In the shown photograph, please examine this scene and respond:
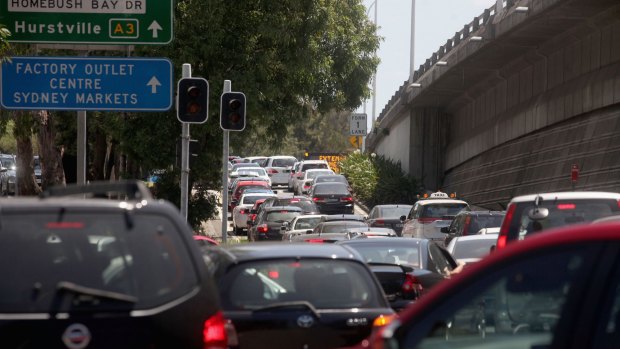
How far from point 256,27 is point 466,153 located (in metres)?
24.4

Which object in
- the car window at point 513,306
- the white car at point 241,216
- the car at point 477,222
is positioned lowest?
the white car at point 241,216

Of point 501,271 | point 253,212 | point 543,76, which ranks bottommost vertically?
point 253,212

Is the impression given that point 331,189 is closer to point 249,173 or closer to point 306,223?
point 249,173

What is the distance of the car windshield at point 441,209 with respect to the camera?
30250 mm

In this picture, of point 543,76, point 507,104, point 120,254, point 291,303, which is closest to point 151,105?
point 291,303

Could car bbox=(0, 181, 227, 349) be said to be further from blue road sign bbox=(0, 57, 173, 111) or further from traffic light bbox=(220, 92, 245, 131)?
traffic light bbox=(220, 92, 245, 131)

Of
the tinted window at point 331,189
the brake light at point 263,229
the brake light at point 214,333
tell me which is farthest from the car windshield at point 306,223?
the brake light at point 214,333

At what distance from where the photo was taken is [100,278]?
21.1 ft

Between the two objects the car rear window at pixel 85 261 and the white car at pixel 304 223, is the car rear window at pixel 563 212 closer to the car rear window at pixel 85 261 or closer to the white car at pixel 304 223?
the car rear window at pixel 85 261

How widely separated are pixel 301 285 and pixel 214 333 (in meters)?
2.41

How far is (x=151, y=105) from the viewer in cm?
1952

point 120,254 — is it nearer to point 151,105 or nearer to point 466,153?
point 151,105

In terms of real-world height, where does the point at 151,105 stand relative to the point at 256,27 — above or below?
below

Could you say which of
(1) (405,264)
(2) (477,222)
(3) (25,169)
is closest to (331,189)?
(3) (25,169)
